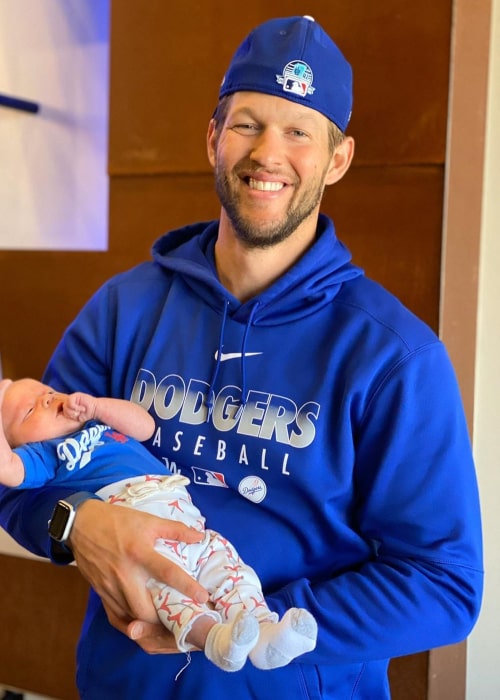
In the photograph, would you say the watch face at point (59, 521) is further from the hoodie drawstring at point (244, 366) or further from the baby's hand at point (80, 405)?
the hoodie drawstring at point (244, 366)

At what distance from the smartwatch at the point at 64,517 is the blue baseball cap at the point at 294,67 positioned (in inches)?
29.8

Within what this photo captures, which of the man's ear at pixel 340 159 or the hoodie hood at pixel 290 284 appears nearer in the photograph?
the hoodie hood at pixel 290 284

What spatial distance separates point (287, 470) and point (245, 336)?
244 mm

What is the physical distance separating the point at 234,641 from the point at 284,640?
0.08 meters

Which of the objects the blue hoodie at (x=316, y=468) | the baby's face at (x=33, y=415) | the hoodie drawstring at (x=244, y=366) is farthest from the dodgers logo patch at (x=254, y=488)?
the baby's face at (x=33, y=415)

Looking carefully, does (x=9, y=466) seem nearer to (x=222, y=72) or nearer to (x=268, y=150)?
(x=268, y=150)

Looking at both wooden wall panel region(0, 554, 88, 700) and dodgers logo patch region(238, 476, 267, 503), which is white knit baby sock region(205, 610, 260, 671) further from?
wooden wall panel region(0, 554, 88, 700)

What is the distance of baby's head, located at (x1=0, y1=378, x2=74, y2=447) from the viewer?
130 centimetres

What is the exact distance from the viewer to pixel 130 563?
114 cm

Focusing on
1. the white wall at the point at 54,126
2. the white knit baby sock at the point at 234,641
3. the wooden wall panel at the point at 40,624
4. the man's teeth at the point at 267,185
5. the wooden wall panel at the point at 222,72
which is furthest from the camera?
the white wall at the point at 54,126

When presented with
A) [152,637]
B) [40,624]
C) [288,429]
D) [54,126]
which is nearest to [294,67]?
[288,429]

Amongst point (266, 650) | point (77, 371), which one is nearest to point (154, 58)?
point (77, 371)

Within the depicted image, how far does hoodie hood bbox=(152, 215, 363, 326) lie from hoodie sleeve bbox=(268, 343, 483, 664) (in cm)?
20

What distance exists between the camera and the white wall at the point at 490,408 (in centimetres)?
172
